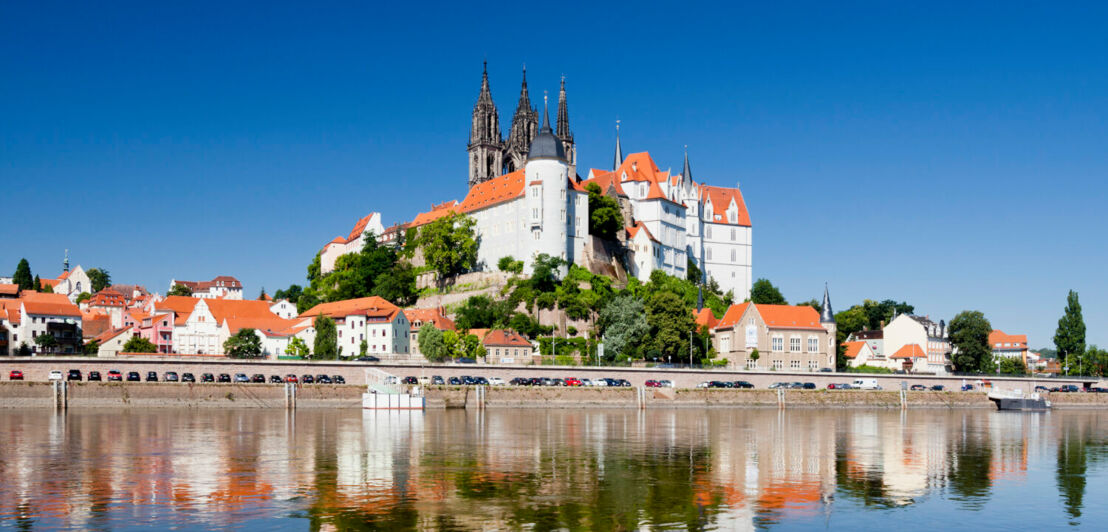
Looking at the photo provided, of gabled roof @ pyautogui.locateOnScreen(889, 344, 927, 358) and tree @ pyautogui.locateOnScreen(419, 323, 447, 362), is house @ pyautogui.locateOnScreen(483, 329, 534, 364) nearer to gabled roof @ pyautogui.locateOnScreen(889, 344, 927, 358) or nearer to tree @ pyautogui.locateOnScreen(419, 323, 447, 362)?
tree @ pyautogui.locateOnScreen(419, 323, 447, 362)

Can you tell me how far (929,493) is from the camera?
28.8 metres

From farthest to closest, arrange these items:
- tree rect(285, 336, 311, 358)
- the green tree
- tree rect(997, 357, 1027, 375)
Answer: tree rect(997, 357, 1027, 375) < tree rect(285, 336, 311, 358) < the green tree

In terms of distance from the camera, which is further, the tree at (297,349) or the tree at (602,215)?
the tree at (602,215)

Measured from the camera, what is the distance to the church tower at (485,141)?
146000 mm

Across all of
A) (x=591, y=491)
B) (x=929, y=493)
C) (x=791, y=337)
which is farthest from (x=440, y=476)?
(x=791, y=337)

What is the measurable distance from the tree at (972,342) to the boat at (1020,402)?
75.6 ft

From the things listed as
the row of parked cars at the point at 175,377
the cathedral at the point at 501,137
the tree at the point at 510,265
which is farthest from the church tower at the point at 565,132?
the row of parked cars at the point at 175,377

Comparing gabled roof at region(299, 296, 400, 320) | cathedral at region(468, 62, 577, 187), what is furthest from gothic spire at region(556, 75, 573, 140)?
gabled roof at region(299, 296, 400, 320)

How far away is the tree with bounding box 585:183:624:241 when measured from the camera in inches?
4486

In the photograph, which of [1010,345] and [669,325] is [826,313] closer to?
[669,325]

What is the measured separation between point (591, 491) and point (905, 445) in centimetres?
2170

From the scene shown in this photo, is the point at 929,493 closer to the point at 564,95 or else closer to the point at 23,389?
the point at 23,389

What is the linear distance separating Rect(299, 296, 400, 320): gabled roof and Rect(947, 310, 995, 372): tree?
5638cm

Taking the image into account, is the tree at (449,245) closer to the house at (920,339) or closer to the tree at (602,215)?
the tree at (602,215)
